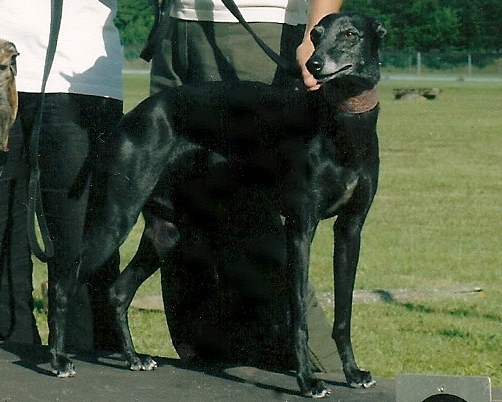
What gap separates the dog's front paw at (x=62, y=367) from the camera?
3.30m

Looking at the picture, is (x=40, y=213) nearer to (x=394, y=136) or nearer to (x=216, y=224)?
(x=216, y=224)

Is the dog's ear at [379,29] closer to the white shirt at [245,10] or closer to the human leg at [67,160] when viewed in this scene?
the white shirt at [245,10]

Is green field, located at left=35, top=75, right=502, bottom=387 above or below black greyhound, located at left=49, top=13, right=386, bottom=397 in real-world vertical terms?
below

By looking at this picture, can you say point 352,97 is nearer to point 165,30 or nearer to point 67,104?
point 165,30

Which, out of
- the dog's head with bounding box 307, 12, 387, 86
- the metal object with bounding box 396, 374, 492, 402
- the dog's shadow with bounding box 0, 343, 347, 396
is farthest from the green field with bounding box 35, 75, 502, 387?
the dog's head with bounding box 307, 12, 387, 86

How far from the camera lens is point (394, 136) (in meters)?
19.5

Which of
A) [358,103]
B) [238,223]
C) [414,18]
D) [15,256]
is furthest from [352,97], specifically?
[414,18]

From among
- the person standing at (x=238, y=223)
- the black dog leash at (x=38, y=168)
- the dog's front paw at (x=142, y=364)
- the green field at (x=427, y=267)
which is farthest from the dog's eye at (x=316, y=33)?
the green field at (x=427, y=267)

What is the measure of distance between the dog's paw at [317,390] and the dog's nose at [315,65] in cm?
80

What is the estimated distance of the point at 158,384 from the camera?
3.21 meters

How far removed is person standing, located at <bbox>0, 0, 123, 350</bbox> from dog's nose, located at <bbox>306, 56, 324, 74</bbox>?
922mm

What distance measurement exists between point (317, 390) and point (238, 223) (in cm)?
83

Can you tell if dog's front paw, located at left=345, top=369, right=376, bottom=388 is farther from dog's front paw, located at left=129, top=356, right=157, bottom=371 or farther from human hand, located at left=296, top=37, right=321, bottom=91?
human hand, located at left=296, top=37, right=321, bottom=91

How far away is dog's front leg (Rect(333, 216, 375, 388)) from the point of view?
308cm
